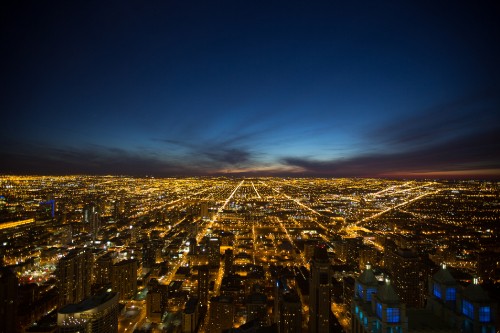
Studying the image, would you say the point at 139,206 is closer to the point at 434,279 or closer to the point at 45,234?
the point at 45,234

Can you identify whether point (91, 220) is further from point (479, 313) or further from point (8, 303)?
point (479, 313)

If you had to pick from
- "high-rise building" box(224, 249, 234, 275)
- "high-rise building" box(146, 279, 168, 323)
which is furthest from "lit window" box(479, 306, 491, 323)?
"high-rise building" box(224, 249, 234, 275)

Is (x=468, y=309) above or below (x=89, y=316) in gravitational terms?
above

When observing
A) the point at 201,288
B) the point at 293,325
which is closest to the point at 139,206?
the point at 201,288

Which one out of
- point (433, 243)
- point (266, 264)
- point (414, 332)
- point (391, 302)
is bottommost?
point (266, 264)

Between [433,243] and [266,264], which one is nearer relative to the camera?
[266,264]

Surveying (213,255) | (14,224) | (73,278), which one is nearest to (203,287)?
(213,255)
